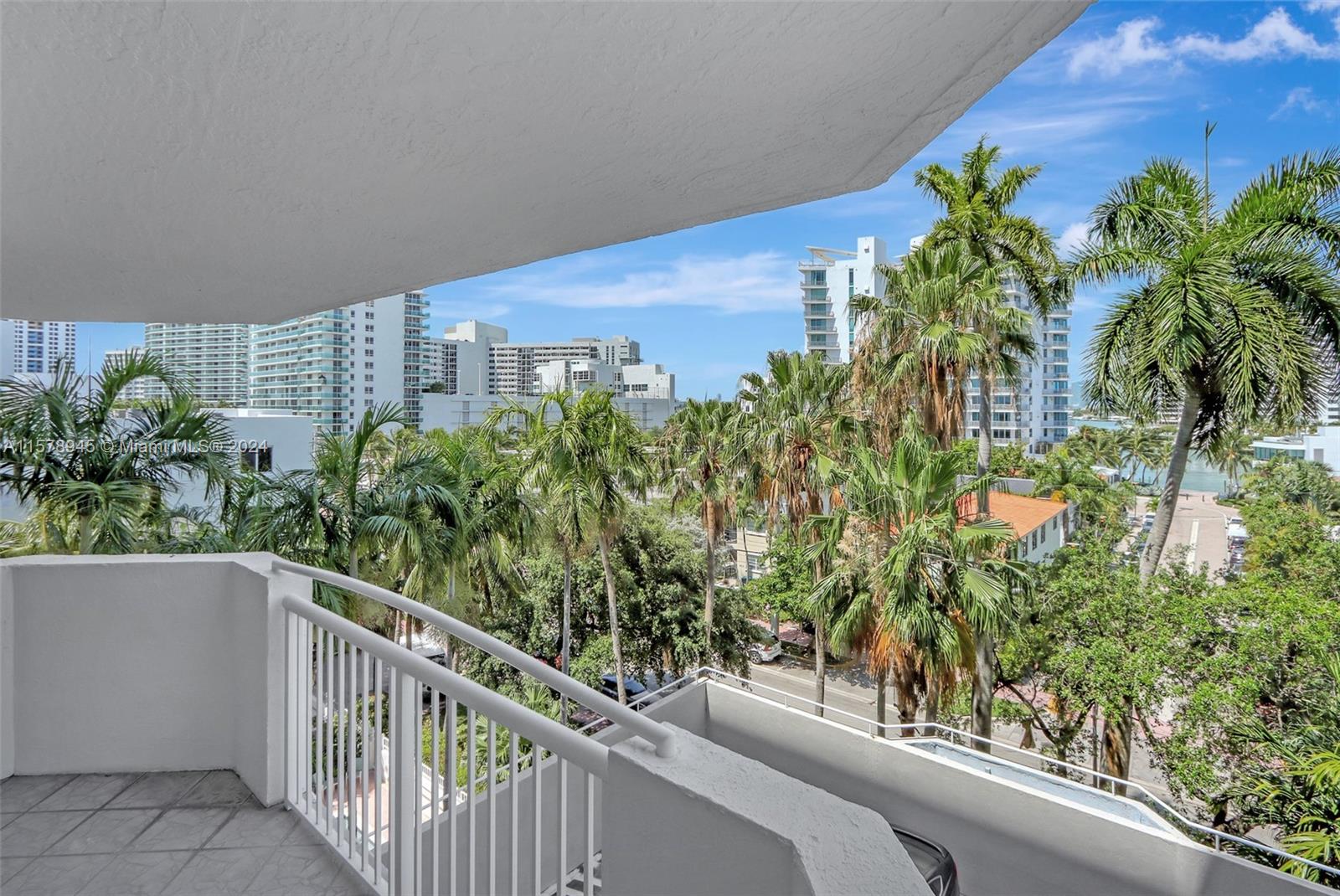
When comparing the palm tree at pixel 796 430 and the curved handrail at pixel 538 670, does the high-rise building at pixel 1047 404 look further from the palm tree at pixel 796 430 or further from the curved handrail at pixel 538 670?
the curved handrail at pixel 538 670

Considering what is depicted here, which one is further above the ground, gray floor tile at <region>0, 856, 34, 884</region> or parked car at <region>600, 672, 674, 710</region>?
gray floor tile at <region>0, 856, 34, 884</region>

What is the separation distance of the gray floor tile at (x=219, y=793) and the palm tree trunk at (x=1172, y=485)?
35.7 ft

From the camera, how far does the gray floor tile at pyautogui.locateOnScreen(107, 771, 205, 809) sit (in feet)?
7.10

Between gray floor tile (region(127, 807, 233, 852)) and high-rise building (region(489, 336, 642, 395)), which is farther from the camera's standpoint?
high-rise building (region(489, 336, 642, 395))

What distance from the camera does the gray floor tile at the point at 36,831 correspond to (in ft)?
6.40

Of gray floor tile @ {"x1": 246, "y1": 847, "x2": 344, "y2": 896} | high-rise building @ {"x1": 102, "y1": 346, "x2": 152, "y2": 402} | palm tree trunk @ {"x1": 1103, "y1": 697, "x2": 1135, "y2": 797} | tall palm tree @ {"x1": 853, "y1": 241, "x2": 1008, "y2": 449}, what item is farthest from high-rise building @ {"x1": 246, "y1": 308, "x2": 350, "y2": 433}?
gray floor tile @ {"x1": 246, "y1": 847, "x2": 344, "y2": 896}

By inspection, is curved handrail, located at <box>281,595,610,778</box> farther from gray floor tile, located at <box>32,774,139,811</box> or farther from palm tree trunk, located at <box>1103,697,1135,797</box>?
palm tree trunk, located at <box>1103,697,1135,797</box>

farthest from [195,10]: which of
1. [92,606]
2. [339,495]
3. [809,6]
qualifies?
[339,495]

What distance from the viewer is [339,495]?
7770mm

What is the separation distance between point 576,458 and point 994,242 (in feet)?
26.2

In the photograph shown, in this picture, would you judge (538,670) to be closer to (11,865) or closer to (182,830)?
(182,830)

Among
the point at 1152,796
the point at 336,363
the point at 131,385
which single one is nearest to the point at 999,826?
the point at 1152,796

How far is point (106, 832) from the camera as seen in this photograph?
6.66ft

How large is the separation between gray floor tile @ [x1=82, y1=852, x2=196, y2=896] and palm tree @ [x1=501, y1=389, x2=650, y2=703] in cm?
970
